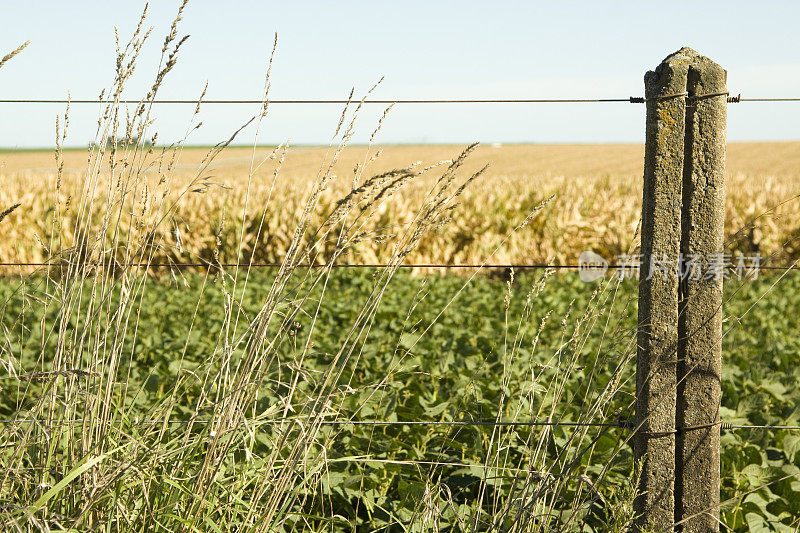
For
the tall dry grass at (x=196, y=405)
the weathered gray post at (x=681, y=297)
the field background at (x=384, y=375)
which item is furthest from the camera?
the weathered gray post at (x=681, y=297)

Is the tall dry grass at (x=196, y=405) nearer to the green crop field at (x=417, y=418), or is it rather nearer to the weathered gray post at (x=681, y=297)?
the green crop field at (x=417, y=418)

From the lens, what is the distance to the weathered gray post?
1823 mm

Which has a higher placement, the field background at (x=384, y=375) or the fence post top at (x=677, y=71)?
the fence post top at (x=677, y=71)

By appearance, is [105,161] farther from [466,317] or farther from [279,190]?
[279,190]

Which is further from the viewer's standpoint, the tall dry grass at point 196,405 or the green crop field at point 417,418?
the green crop field at point 417,418

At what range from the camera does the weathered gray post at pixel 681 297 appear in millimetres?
1823

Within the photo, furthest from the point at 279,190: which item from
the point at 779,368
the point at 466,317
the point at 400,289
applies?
the point at 779,368

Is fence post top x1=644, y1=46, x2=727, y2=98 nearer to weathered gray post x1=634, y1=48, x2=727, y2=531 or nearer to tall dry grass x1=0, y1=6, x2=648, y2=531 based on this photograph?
weathered gray post x1=634, y1=48, x2=727, y2=531

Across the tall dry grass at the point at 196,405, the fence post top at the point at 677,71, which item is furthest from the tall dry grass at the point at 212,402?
the fence post top at the point at 677,71

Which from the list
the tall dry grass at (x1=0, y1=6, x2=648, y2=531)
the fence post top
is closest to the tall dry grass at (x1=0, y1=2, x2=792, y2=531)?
the tall dry grass at (x1=0, y1=6, x2=648, y2=531)

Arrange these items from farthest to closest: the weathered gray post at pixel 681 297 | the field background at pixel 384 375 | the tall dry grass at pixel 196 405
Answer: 1. the weathered gray post at pixel 681 297
2. the field background at pixel 384 375
3. the tall dry grass at pixel 196 405

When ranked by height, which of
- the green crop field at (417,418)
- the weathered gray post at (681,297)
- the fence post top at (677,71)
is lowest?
the green crop field at (417,418)

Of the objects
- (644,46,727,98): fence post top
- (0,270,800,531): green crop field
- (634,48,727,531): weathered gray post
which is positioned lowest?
(0,270,800,531): green crop field

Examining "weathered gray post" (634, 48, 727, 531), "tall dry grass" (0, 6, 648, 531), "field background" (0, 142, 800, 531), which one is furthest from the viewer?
"weathered gray post" (634, 48, 727, 531)
